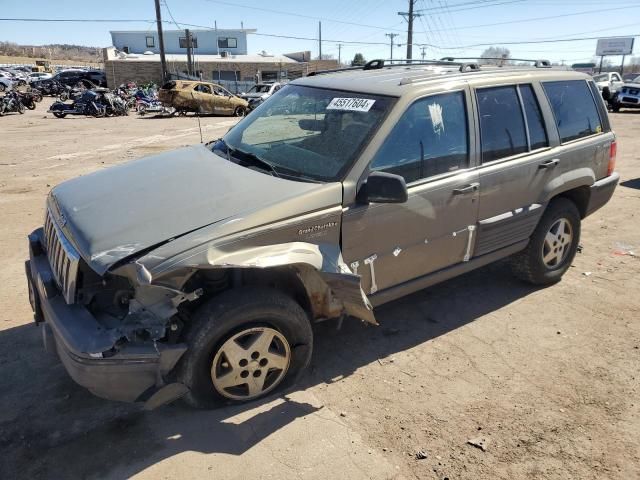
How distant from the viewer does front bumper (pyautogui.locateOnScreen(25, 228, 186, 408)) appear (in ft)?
8.20

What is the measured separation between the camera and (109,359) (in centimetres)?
250

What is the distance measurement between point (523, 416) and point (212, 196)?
2.33 m

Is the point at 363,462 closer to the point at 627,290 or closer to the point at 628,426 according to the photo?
the point at 628,426

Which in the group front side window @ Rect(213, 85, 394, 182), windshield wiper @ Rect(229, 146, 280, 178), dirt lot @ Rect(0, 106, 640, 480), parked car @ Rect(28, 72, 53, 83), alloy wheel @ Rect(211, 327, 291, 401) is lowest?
dirt lot @ Rect(0, 106, 640, 480)

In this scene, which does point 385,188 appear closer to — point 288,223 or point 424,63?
point 288,223

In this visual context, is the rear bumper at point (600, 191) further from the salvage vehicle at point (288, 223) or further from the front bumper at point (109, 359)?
the front bumper at point (109, 359)

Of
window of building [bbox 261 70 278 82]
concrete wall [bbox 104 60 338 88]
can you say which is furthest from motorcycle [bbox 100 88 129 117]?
window of building [bbox 261 70 278 82]

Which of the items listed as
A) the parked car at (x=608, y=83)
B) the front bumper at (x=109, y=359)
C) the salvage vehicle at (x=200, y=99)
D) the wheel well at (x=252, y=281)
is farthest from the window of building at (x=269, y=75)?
the front bumper at (x=109, y=359)

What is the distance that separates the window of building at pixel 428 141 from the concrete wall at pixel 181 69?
41.8 meters

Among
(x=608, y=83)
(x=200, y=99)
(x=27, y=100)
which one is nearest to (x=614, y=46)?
(x=608, y=83)

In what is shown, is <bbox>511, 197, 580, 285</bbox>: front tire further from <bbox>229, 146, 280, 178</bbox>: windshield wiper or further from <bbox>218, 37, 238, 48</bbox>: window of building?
<bbox>218, 37, 238, 48</bbox>: window of building

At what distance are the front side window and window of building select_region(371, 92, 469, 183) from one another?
170 millimetres

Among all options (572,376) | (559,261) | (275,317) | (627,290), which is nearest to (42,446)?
(275,317)

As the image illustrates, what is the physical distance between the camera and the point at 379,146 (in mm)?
3193
